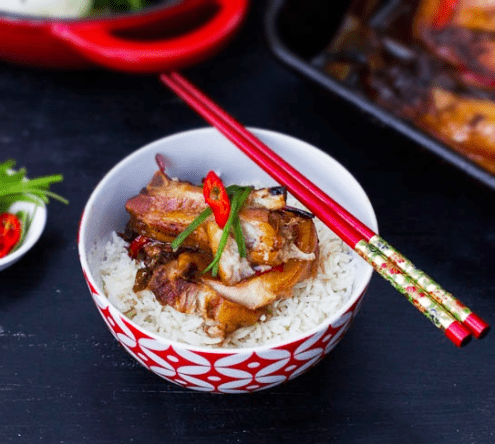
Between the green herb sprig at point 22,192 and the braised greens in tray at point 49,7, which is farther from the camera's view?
the braised greens in tray at point 49,7

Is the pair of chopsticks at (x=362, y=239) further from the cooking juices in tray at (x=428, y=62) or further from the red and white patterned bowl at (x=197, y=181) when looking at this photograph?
the cooking juices in tray at (x=428, y=62)

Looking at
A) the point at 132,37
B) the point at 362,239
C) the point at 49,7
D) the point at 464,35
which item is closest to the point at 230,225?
the point at 362,239

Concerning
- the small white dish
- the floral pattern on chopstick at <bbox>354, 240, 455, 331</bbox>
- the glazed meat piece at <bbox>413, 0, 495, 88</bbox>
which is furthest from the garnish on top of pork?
the glazed meat piece at <bbox>413, 0, 495, 88</bbox>

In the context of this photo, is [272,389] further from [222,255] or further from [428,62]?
[428,62]

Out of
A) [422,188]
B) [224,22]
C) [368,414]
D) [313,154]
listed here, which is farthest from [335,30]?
[368,414]

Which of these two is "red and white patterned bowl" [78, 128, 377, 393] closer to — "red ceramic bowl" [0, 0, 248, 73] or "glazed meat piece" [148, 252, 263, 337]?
"glazed meat piece" [148, 252, 263, 337]

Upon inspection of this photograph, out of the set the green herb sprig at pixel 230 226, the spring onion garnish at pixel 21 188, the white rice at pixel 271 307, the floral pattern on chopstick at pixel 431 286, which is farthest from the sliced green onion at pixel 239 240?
the spring onion garnish at pixel 21 188
